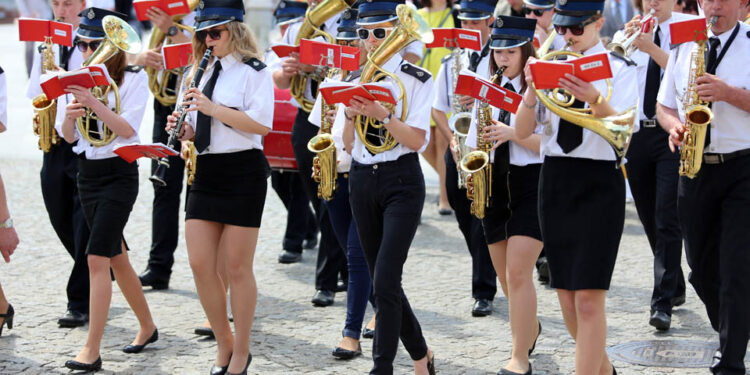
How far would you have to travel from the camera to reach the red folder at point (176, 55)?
22.5ft

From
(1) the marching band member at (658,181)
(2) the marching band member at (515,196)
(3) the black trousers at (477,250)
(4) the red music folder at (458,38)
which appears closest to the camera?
(2) the marching band member at (515,196)

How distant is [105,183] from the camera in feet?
22.7

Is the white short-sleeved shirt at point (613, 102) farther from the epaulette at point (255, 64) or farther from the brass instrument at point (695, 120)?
the epaulette at point (255, 64)

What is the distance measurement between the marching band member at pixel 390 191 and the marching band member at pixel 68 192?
2283 mm

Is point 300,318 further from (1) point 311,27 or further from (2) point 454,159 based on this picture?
(1) point 311,27

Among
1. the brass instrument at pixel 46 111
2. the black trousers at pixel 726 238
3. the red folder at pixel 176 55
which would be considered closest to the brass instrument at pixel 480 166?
the black trousers at pixel 726 238

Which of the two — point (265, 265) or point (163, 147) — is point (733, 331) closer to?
point (163, 147)

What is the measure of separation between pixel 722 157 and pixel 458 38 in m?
2.03

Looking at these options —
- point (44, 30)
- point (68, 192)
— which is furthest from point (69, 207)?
point (44, 30)

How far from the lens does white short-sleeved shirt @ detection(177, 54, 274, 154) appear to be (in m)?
6.42

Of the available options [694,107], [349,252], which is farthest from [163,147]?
[694,107]

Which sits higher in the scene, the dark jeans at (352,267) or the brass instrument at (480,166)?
the brass instrument at (480,166)

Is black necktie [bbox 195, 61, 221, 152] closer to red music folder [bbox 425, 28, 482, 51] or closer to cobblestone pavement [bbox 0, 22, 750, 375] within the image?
cobblestone pavement [bbox 0, 22, 750, 375]

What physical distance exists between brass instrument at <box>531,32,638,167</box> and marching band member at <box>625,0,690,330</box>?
2.07 meters
